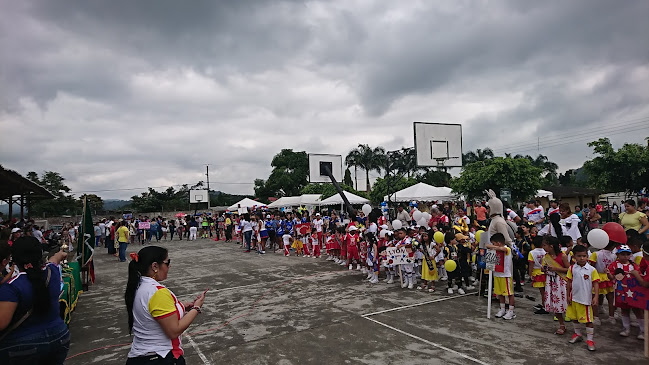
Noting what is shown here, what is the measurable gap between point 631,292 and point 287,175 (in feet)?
163

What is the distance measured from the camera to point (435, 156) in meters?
17.1

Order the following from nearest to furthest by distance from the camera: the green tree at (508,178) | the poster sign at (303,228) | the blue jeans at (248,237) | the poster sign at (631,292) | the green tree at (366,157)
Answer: the poster sign at (631,292) < the poster sign at (303,228) < the blue jeans at (248,237) < the green tree at (508,178) < the green tree at (366,157)

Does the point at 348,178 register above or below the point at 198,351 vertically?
above

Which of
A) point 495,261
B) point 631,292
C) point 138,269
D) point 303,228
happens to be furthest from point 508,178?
point 138,269

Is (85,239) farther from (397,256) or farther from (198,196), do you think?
(198,196)

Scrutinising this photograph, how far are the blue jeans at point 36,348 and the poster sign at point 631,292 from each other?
618 centimetres

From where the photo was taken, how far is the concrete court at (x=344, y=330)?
4.58m

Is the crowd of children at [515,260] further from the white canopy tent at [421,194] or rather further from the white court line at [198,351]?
the white canopy tent at [421,194]

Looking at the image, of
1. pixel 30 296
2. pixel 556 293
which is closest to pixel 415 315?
pixel 556 293

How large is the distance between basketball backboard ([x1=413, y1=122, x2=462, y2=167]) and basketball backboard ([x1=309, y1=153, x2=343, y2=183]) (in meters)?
8.26

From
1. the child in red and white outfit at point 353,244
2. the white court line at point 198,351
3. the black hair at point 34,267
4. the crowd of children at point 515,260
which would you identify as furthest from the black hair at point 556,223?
the black hair at point 34,267

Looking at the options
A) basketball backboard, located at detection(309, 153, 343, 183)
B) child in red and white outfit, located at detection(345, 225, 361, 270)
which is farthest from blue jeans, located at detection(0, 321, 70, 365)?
basketball backboard, located at detection(309, 153, 343, 183)

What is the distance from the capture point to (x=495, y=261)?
600cm

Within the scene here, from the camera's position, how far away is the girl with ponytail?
101 inches
